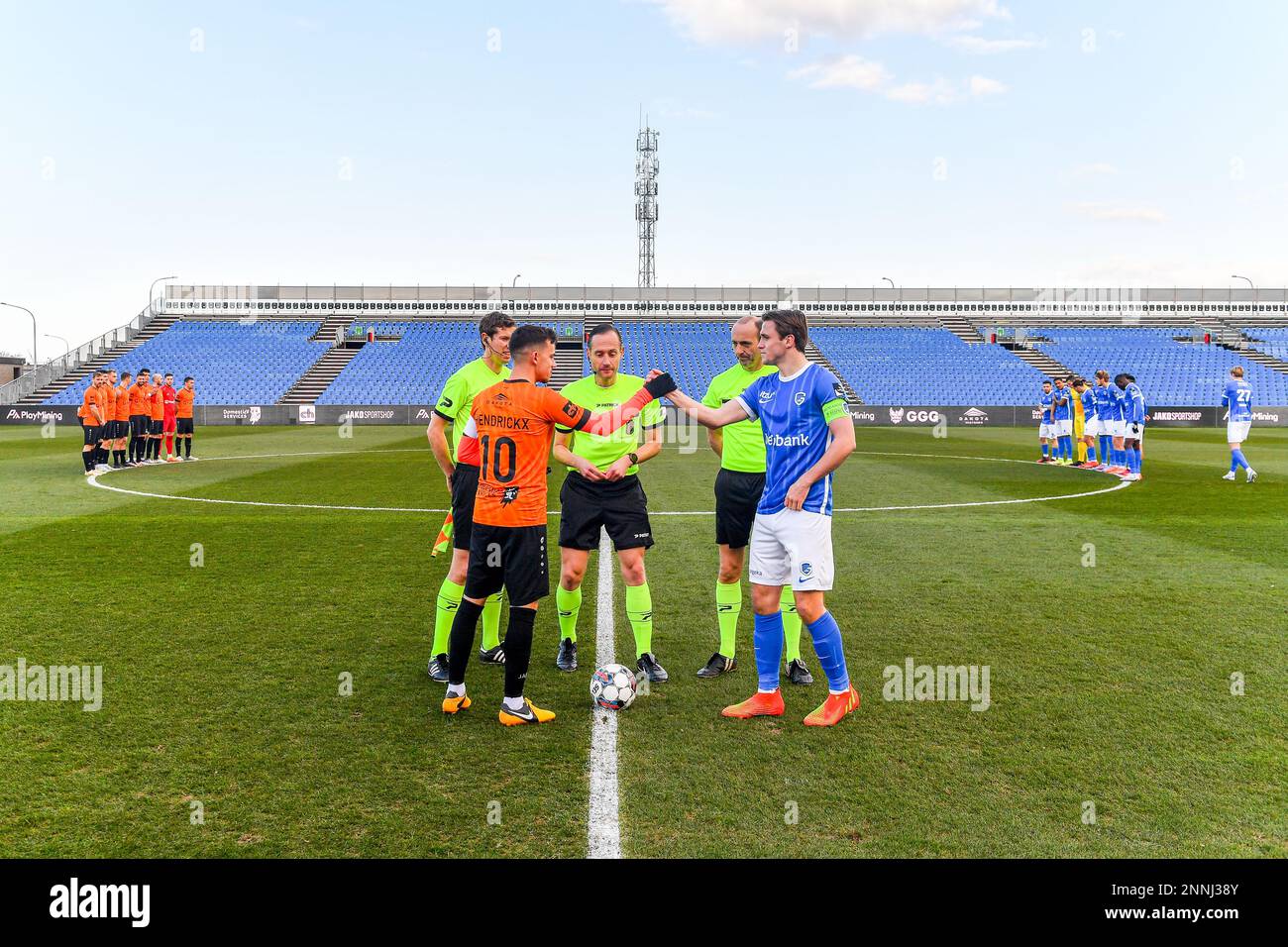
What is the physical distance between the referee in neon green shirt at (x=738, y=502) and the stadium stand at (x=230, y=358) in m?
→ 48.9

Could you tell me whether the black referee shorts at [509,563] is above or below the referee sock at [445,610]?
above

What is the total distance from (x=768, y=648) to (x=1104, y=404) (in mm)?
18051

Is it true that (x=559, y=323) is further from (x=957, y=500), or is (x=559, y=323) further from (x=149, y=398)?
(x=957, y=500)

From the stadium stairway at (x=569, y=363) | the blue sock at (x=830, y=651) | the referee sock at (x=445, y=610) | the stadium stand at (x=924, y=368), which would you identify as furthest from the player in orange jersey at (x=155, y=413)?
the stadium stand at (x=924, y=368)

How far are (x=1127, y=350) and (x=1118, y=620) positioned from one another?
58165 mm

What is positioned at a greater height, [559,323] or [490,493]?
[559,323]

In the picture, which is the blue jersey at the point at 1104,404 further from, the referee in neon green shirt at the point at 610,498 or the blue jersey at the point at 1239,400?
the referee in neon green shirt at the point at 610,498

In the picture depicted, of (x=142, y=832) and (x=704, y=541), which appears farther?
(x=704, y=541)

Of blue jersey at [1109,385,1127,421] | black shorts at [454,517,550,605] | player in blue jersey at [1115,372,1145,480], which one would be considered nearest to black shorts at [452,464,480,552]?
black shorts at [454,517,550,605]

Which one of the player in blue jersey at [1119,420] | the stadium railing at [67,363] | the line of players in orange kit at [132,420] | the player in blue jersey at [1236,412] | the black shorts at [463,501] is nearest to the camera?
the black shorts at [463,501]

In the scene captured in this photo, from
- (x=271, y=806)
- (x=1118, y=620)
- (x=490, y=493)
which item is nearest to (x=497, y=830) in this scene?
(x=271, y=806)

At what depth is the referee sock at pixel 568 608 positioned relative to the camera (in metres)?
5.94

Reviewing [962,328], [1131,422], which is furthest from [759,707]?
[962,328]

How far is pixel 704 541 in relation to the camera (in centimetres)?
1072
